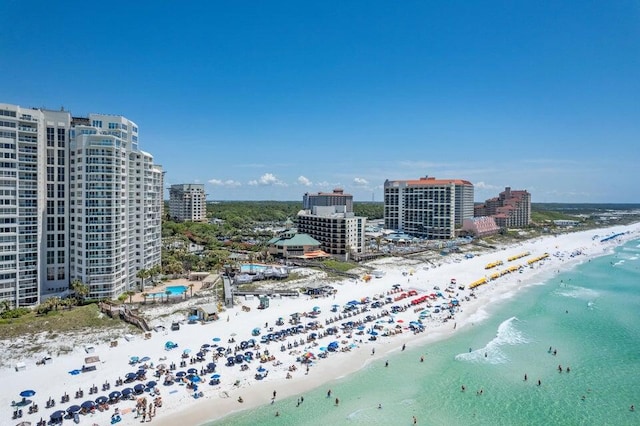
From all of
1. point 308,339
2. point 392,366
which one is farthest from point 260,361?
point 392,366

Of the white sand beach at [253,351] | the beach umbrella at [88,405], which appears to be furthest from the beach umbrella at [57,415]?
the beach umbrella at [88,405]

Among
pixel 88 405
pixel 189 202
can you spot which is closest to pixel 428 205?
pixel 189 202

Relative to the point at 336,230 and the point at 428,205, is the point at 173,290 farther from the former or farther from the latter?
the point at 428,205

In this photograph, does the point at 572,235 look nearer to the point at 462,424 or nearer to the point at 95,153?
the point at 462,424

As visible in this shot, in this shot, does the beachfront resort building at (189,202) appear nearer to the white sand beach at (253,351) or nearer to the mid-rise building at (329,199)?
the mid-rise building at (329,199)

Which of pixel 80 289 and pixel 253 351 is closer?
pixel 253 351

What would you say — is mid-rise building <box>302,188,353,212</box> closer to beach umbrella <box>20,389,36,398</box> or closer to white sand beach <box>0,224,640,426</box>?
white sand beach <box>0,224,640,426</box>
